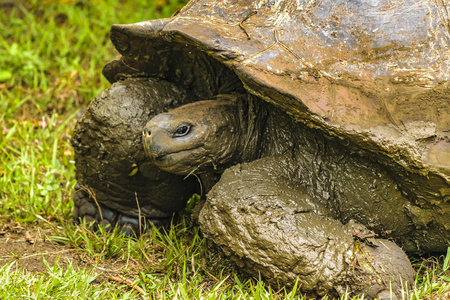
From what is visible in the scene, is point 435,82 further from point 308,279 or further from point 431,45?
point 308,279

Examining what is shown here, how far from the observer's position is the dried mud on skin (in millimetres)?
2828

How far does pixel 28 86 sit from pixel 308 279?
161 inches

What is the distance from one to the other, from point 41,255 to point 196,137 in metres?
1.14

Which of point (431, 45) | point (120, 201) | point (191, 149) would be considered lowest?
point (120, 201)

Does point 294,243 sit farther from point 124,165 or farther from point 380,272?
point 124,165

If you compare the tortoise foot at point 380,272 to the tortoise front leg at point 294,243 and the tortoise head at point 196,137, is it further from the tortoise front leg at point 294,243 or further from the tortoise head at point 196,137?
the tortoise head at point 196,137

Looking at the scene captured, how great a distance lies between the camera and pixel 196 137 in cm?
270

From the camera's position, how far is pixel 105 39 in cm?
605

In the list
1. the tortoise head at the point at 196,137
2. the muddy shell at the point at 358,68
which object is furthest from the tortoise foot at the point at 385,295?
the tortoise head at the point at 196,137

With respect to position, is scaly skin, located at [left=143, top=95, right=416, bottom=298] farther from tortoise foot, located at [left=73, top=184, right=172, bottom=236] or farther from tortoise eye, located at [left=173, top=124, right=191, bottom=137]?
tortoise foot, located at [left=73, top=184, right=172, bottom=236]

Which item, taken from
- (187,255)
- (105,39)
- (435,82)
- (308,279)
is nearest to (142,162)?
(187,255)

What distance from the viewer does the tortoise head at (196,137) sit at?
2.66m

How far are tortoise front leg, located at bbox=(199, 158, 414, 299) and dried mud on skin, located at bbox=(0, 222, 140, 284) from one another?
2.15ft

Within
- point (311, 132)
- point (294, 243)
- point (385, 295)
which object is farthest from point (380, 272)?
point (311, 132)
